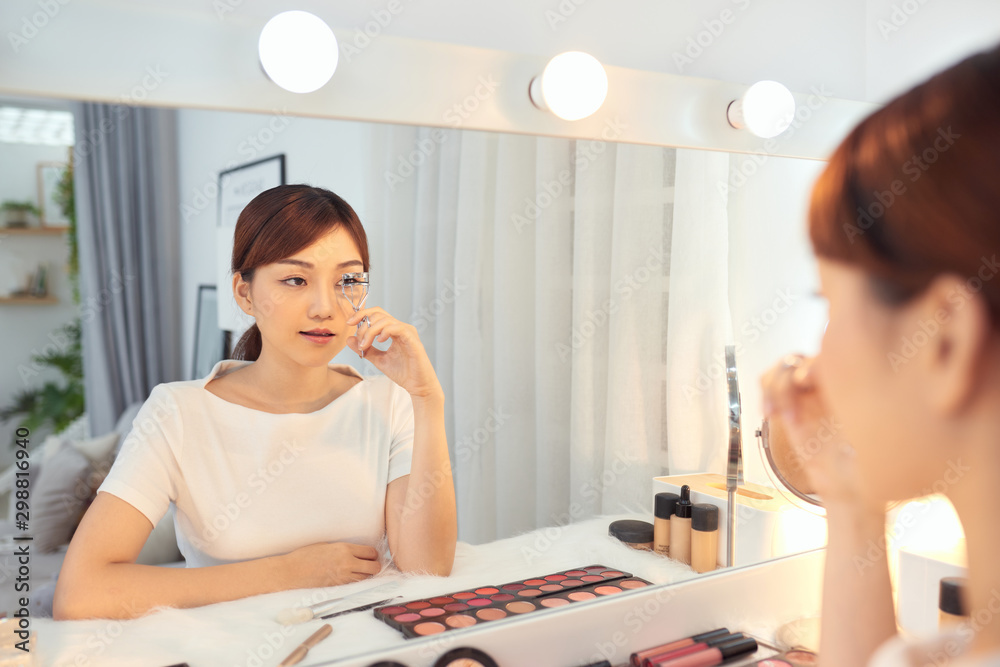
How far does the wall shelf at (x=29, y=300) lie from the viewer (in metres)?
0.66

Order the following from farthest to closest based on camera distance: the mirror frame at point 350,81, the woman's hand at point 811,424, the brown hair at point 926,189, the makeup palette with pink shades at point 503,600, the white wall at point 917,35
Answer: the white wall at point 917,35 → the makeup palette with pink shades at point 503,600 → the mirror frame at point 350,81 → the woman's hand at point 811,424 → the brown hair at point 926,189

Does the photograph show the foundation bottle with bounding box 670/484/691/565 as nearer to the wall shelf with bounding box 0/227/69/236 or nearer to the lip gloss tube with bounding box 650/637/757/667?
the lip gloss tube with bounding box 650/637/757/667

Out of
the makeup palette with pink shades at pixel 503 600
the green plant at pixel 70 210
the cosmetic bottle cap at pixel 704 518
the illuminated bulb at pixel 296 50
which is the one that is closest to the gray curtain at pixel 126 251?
the green plant at pixel 70 210

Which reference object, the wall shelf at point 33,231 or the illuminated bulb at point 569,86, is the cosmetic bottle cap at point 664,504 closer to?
the illuminated bulb at point 569,86

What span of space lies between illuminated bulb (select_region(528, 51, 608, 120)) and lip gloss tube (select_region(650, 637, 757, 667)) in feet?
2.14

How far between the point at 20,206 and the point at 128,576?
0.35m

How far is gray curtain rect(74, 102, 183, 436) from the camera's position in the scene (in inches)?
26.7

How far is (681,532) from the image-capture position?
0.98 m

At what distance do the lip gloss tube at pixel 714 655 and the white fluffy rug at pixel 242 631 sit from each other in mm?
215

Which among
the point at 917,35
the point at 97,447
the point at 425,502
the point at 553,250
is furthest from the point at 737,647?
the point at 917,35

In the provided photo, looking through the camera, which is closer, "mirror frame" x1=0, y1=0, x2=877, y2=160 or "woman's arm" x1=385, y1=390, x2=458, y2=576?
"mirror frame" x1=0, y1=0, x2=877, y2=160

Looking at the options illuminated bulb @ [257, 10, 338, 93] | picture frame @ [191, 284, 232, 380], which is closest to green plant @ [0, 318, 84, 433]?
picture frame @ [191, 284, 232, 380]

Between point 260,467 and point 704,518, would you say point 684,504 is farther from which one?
point 260,467

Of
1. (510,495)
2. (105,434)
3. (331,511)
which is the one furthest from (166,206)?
(510,495)
